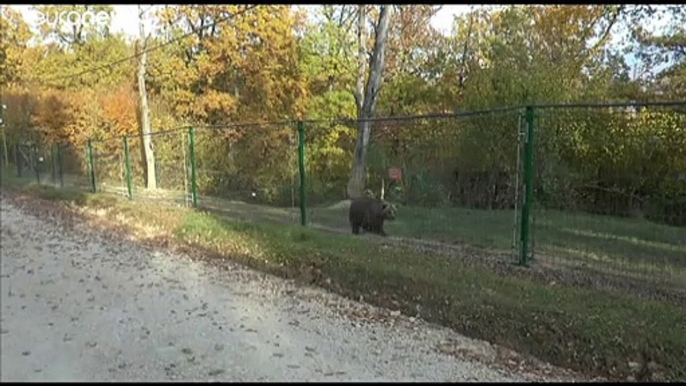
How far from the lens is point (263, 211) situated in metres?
12.1

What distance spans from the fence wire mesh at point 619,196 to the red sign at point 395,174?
2441 millimetres

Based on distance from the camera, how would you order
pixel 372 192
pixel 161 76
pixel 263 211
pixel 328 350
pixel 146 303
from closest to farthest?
pixel 328 350 < pixel 146 303 < pixel 372 192 < pixel 263 211 < pixel 161 76

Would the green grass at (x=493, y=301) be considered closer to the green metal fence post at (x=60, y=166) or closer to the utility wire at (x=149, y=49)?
the utility wire at (x=149, y=49)

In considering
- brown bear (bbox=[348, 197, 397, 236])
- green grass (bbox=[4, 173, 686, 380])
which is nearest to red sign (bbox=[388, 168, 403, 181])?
brown bear (bbox=[348, 197, 397, 236])

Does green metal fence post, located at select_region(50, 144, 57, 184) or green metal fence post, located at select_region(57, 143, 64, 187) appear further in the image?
green metal fence post, located at select_region(50, 144, 57, 184)

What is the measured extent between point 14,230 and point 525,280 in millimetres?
9611

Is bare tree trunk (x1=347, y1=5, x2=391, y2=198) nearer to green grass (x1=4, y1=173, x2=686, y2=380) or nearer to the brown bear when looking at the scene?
the brown bear

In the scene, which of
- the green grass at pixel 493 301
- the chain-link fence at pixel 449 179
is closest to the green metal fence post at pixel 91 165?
the chain-link fence at pixel 449 179

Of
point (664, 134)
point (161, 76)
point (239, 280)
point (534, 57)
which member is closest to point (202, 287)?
point (239, 280)

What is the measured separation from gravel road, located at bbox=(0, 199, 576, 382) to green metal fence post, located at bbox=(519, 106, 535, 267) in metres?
2.29

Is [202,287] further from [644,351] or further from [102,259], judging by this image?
[644,351]

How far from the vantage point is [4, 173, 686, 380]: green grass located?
411 centimetres

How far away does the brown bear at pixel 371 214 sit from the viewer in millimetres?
9125

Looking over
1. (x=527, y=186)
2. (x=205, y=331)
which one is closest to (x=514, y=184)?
(x=527, y=186)
